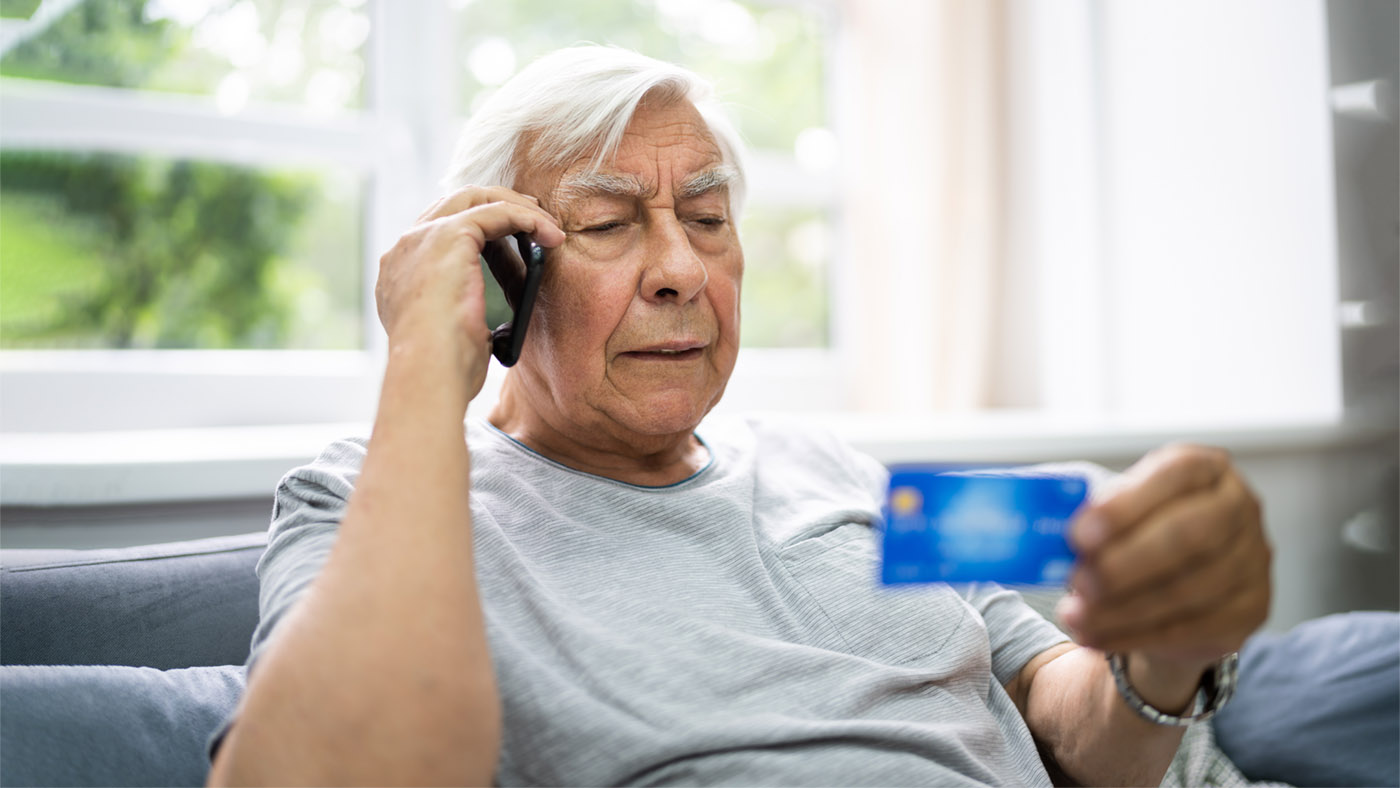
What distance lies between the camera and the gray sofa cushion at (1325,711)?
1.29 metres

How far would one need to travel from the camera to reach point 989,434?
6.18ft

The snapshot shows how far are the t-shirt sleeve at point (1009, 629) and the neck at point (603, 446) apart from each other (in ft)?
1.28

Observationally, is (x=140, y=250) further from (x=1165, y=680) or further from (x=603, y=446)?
(x=1165, y=680)

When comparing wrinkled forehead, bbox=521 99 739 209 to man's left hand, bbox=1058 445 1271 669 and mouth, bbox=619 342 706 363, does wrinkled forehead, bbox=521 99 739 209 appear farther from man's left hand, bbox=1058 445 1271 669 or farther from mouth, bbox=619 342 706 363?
man's left hand, bbox=1058 445 1271 669

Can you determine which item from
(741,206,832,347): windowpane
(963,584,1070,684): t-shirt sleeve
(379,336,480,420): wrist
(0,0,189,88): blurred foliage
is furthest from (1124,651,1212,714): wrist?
(0,0,189,88): blurred foliage

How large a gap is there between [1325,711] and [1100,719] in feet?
2.06

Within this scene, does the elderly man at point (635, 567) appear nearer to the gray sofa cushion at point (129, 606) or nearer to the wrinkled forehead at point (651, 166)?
the wrinkled forehead at point (651, 166)

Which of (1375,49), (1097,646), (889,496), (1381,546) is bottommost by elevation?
(1381,546)

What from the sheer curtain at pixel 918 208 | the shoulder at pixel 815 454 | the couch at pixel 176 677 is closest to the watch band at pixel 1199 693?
the shoulder at pixel 815 454

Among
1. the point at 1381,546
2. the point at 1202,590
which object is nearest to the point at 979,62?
the point at 1381,546

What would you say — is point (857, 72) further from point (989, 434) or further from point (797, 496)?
point (797, 496)

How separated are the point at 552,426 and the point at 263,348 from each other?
1.25 metres

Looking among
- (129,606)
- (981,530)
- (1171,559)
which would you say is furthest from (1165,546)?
(129,606)

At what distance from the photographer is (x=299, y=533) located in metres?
0.85
